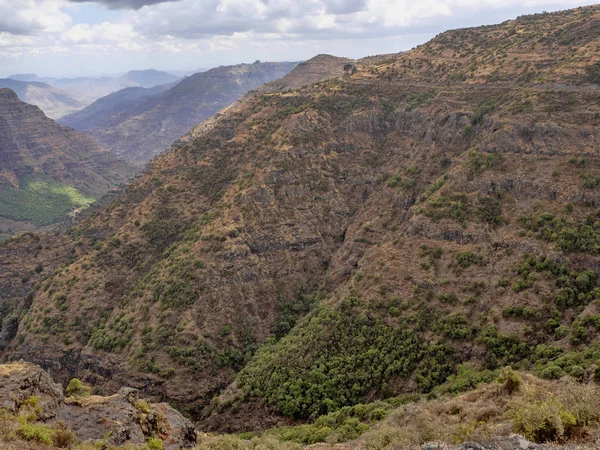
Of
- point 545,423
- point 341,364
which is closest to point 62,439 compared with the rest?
point 545,423

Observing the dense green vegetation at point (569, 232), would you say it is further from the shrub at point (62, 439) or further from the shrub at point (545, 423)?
the shrub at point (62, 439)

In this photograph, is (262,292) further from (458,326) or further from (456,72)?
(456,72)

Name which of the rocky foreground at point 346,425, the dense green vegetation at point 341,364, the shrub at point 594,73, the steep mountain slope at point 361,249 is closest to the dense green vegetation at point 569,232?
the steep mountain slope at point 361,249

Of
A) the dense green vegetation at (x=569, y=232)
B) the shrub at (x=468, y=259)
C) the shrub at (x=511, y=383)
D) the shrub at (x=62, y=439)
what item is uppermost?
the dense green vegetation at (x=569, y=232)

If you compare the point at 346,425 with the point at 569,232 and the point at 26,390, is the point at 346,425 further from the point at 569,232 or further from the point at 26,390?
the point at 569,232

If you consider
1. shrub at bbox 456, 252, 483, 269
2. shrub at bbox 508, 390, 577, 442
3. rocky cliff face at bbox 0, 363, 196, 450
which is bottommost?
rocky cliff face at bbox 0, 363, 196, 450

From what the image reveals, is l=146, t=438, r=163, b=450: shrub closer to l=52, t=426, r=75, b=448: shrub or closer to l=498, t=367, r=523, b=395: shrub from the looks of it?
l=52, t=426, r=75, b=448: shrub

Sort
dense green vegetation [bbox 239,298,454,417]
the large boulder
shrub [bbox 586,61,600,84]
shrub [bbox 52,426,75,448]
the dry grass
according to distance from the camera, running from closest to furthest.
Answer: the dry grass < shrub [bbox 52,426,75,448] < the large boulder < dense green vegetation [bbox 239,298,454,417] < shrub [bbox 586,61,600,84]

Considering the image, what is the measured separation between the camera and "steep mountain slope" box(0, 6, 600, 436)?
199 feet

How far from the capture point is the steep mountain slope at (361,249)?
199 feet

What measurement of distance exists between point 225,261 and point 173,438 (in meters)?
44.9

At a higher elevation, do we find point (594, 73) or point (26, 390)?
point (594, 73)

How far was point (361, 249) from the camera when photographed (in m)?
85.4

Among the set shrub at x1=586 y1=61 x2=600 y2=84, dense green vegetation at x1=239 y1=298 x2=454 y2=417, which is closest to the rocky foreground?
dense green vegetation at x1=239 y1=298 x2=454 y2=417
